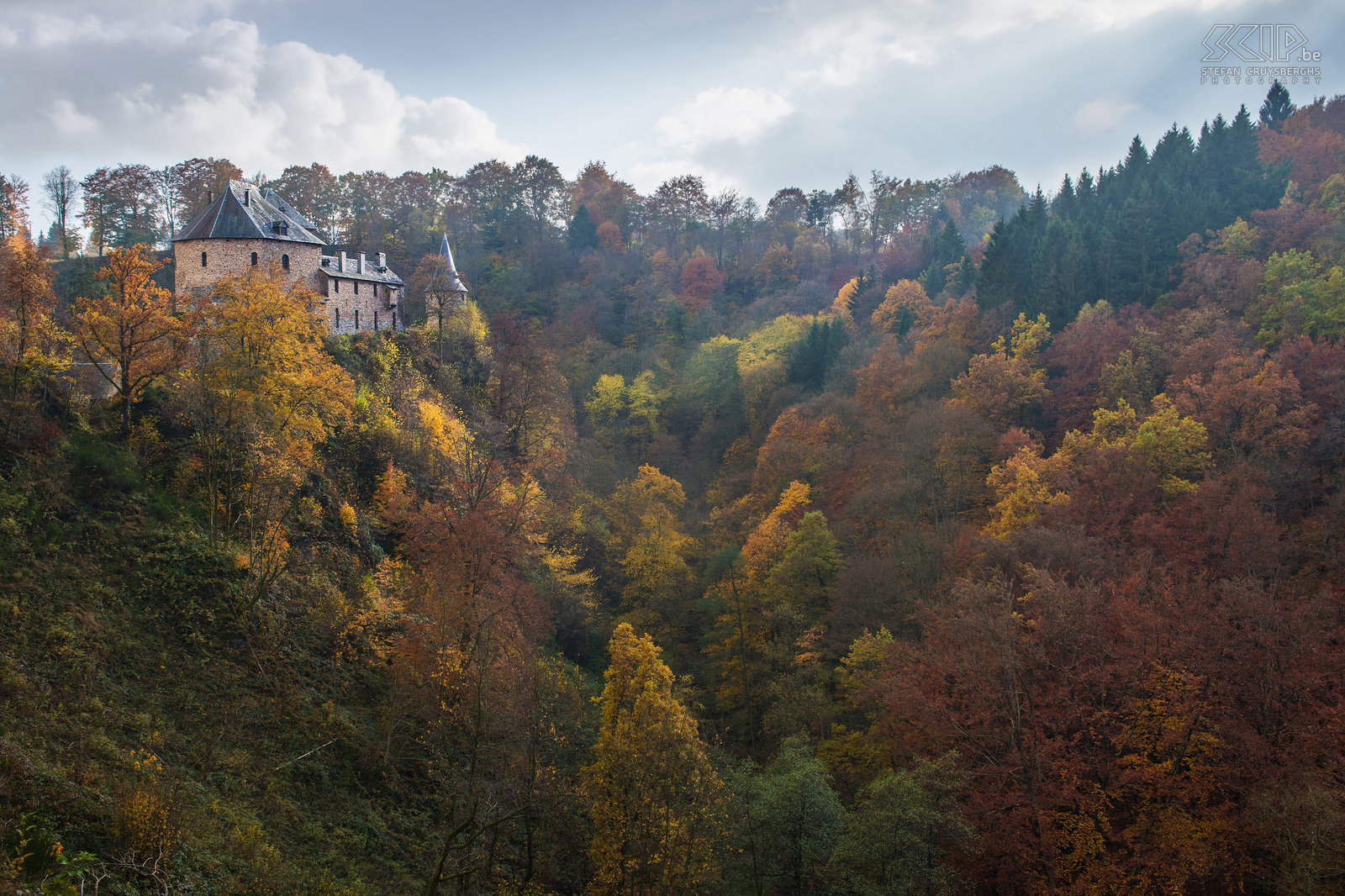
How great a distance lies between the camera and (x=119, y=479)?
20.4m

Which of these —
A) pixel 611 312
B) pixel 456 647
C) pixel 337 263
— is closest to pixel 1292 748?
pixel 456 647

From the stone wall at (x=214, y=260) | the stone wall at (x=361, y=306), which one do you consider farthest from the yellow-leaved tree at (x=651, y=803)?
the stone wall at (x=361, y=306)

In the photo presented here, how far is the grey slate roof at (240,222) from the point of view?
32531mm

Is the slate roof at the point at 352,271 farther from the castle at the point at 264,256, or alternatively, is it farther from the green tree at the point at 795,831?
the green tree at the point at 795,831

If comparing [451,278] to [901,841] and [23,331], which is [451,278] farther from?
[901,841]

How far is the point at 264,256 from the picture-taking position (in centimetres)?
3309

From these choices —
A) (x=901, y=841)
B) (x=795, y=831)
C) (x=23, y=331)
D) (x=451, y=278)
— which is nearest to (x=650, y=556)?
(x=795, y=831)

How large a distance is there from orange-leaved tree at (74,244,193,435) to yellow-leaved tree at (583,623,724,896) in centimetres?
1694

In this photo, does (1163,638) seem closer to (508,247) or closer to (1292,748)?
(1292,748)

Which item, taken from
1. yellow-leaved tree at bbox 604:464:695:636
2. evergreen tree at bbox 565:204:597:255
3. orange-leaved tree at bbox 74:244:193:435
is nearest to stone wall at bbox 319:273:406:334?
orange-leaved tree at bbox 74:244:193:435

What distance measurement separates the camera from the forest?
16094 millimetres

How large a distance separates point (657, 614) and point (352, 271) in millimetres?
23361

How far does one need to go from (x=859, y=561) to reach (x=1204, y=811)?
14.9m

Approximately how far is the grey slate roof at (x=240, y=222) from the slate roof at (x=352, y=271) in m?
2.06
